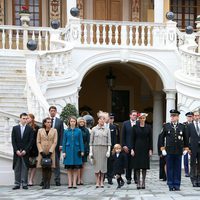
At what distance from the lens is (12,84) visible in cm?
1658

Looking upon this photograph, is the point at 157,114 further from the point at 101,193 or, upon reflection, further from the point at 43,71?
the point at 101,193

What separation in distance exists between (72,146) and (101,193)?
1.55 meters

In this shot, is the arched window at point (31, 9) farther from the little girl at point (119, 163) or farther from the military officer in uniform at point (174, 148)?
the military officer in uniform at point (174, 148)

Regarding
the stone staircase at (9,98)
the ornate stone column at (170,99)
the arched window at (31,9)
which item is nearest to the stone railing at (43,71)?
the stone staircase at (9,98)

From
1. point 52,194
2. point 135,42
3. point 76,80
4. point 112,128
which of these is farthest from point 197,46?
point 52,194

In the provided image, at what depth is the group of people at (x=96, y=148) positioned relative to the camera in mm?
11391

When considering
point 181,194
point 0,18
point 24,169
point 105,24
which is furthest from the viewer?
point 0,18

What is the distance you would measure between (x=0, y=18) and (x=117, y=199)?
52.3ft

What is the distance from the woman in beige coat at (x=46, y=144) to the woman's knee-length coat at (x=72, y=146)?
1.00 feet

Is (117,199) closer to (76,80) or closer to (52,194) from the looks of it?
(52,194)

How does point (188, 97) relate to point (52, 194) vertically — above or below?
above

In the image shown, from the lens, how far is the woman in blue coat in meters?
11.8

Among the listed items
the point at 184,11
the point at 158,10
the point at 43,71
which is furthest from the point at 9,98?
the point at 184,11

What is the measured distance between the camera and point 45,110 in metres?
13.3
